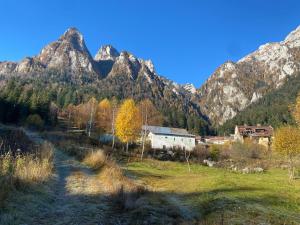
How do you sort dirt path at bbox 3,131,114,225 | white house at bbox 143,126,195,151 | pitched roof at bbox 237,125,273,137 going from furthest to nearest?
pitched roof at bbox 237,125,273,137 → white house at bbox 143,126,195,151 → dirt path at bbox 3,131,114,225

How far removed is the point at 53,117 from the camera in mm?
94562

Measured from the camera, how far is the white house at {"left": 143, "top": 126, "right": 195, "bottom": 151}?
275ft

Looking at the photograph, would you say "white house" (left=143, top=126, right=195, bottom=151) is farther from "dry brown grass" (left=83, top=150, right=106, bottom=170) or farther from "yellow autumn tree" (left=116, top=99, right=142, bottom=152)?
"dry brown grass" (left=83, top=150, right=106, bottom=170)

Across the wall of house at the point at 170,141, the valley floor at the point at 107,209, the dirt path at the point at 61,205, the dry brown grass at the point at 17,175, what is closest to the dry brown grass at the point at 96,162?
the valley floor at the point at 107,209

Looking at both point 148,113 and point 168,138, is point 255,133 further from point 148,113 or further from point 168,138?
point 148,113

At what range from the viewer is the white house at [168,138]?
275 feet

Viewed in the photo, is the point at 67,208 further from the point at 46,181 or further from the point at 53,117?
the point at 53,117

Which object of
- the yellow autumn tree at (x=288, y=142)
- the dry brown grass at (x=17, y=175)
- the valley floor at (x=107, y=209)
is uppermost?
the yellow autumn tree at (x=288, y=142)

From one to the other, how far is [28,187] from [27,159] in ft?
9.80

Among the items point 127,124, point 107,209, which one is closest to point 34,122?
point 127,124

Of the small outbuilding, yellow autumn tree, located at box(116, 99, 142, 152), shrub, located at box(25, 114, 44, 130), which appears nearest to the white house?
yellow autumn tree, located at box(116, 99, 142, 152)

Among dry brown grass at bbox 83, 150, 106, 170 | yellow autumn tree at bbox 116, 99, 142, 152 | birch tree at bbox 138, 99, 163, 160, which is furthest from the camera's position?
birch tree at bbox 138, 99, 163, 160

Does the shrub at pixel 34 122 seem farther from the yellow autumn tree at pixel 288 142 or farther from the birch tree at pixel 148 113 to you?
the yellow autumn tree at pixel 288 142

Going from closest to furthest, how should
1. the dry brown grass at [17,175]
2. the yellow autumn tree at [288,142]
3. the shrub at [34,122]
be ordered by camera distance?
the dry brown grass at [17,175] < the yellow autumn tree at [288,142] < the shrub at [34,122]
